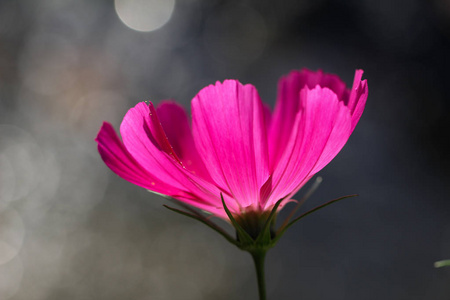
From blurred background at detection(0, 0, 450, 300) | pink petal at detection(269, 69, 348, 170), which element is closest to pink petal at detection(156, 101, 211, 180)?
pink petal at detection(269, 69, 348, 170)

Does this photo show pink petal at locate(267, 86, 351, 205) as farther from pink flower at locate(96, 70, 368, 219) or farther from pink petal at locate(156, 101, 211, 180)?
pink petal at locate(156, 101, 211, 180)

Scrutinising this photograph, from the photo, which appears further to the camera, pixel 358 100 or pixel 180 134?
pixel 180 134

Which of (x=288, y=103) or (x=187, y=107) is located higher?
(x=187, y=107)

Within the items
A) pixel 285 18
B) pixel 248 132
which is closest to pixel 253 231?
pixel 248 132

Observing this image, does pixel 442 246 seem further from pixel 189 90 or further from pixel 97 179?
pixel 97 179

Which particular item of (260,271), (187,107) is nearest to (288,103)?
(260,271)

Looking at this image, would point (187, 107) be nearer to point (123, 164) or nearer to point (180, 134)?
point (180, 134)
